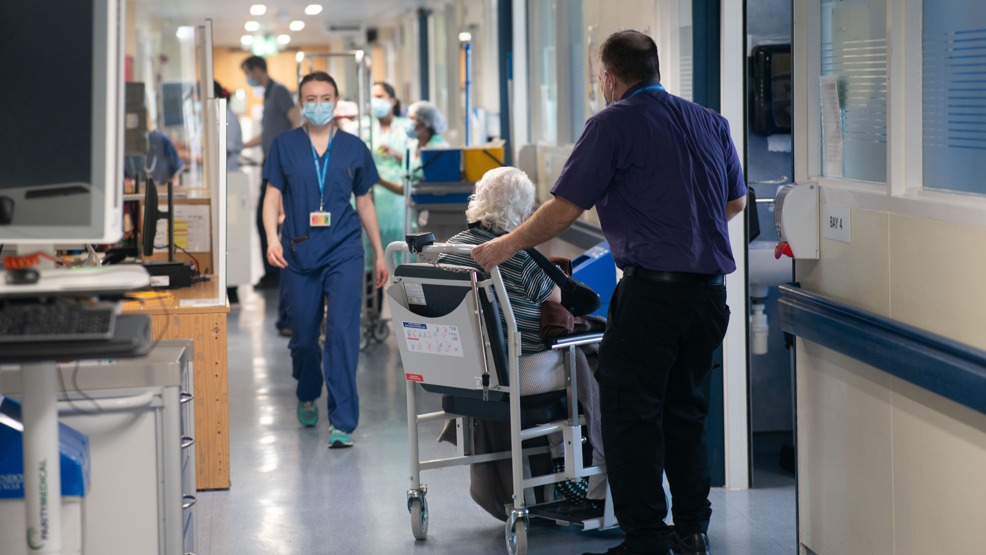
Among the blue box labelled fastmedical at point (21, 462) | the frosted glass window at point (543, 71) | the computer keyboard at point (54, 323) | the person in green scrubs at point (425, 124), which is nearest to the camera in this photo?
the computer keyboard at point (54, 323)

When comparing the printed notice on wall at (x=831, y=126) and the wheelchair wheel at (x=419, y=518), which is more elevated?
the printed notice on wall at (x=831, y=126)

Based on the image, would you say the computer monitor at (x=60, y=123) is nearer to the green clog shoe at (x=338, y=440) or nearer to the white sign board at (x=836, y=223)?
the white sign board at (x=836, y=223)

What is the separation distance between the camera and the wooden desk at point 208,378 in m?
3.56

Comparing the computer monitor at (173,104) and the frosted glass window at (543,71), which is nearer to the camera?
the frosted glass window at (543,71)

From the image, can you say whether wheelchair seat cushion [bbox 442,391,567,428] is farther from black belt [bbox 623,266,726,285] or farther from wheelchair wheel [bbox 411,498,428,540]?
black belt [bbox 623,266,726,285]

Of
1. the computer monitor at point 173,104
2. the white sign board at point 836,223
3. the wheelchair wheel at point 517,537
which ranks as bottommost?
the wheelchair wheel at point 517,537

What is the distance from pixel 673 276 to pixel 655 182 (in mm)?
261

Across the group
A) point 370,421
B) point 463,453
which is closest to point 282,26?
point 370,421

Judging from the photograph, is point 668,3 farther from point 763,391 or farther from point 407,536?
point 407,536

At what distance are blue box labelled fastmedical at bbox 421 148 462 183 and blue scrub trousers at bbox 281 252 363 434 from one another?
1733 mm

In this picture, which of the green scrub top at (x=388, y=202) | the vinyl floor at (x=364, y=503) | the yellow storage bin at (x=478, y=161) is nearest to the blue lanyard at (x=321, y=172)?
the vinyl floor at (x=364, y=503)

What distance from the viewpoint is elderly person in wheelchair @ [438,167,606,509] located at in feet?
9.63

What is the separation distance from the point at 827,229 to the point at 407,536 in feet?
5.48

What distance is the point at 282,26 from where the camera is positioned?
54.7ft
